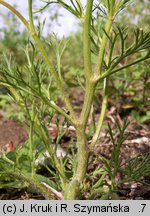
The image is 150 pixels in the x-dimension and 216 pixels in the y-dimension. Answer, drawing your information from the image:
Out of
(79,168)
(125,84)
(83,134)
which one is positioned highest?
(125,84)

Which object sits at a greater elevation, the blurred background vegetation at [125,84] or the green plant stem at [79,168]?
the blurred background vegetation at [125,84]

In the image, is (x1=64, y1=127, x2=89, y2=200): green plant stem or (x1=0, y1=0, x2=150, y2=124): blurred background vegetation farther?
(x1=0, y1=0, x2=150, y2=124): blurred background vegetation

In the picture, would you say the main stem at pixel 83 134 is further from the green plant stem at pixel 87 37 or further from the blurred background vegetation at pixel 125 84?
the blurred background vegetation at pixel 125 84

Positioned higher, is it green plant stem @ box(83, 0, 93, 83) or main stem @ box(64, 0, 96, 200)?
green plant stem @ box(83, 0, 93, 83)

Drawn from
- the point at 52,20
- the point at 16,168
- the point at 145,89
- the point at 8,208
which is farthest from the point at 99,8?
the point at 52,20

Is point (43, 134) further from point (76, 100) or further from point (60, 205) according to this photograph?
point (76, 100)

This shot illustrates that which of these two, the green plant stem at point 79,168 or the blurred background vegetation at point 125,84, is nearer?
the green plant stem at point 79,168

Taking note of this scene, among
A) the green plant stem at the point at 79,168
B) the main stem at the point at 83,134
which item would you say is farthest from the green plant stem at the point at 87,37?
the green plant stem at the point at 79,168

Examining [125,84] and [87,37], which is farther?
[125,84]

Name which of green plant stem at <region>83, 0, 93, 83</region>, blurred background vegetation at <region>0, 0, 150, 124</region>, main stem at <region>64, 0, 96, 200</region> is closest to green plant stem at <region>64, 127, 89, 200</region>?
main stem at <region>64, 0, 96, 200</region>

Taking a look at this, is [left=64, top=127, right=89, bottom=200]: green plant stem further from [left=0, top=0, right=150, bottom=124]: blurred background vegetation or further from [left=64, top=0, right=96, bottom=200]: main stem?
[left=0, top=0, right=150, bottom=124]: blurred background vegetation

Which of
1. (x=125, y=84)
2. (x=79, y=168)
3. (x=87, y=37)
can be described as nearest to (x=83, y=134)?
(x=79, y=168)

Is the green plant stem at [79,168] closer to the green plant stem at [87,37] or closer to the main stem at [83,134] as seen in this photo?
the main stem at [83,134]

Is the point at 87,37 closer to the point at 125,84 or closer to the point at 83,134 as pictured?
the point at 83,134
